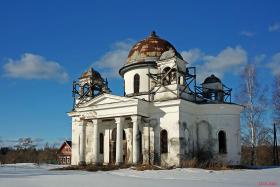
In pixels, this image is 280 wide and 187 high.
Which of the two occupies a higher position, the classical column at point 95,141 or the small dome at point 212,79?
the small dome at point 212,79

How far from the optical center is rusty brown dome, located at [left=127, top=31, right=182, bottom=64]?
1133 inches

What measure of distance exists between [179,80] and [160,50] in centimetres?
434

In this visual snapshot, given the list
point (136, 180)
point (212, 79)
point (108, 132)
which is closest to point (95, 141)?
point (108, 132)

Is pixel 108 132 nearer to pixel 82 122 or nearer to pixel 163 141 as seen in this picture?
pixel 82 122

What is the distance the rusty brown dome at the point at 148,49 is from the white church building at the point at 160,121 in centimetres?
11

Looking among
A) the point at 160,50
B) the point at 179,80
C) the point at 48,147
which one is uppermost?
the point at 160,50

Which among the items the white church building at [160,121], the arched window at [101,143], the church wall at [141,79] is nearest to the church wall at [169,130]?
the white church building at [160,121]

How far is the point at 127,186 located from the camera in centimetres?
1103

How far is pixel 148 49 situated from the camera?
1148 inches

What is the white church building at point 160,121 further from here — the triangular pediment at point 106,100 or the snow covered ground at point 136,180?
the snow covered ground at point 136,180

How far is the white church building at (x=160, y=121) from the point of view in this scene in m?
24.4

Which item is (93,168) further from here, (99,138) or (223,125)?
(223,125)

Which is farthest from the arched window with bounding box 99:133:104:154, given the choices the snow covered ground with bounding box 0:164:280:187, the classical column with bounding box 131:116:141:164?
the snow covered ground with bounding box 0:164:280:187

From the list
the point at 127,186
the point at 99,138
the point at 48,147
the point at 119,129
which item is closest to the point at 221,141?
the point at 119,129
